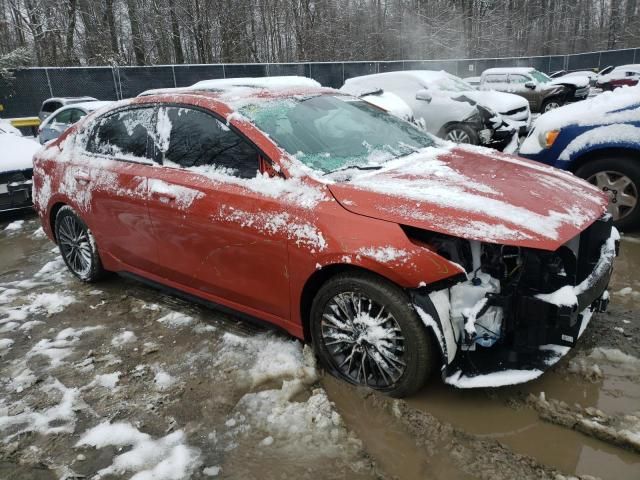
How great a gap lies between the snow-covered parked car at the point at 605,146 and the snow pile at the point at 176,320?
148 inches

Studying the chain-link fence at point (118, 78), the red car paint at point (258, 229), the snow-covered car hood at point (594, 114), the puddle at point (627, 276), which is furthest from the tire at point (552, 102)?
the red car paint at point (258, 229)

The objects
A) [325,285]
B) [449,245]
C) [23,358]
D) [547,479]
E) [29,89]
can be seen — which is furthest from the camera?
[29,89]

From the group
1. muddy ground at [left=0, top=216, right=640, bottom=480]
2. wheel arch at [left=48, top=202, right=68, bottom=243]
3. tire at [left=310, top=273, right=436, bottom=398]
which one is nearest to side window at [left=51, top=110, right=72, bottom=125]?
wheel arch at [left=48, top=202, right=68, bottom=243]

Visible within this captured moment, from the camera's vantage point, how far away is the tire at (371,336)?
2486 mm

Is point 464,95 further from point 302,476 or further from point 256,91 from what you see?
point 302,476

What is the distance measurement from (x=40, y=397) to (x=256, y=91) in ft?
8.03

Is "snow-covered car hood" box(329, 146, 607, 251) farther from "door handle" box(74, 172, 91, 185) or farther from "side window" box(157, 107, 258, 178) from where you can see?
"door handle" box(74, 172, 91, 185)

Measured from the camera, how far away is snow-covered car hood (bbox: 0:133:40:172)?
6.60 meters

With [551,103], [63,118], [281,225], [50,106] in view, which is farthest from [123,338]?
[551,103]

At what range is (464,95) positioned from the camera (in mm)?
9328

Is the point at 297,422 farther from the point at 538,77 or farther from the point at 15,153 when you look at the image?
the point at 538,77

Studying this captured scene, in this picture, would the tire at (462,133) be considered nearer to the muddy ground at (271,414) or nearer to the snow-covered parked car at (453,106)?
the snow-covered parked car at (453,106)

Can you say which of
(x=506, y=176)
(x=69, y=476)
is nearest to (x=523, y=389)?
(x=506, y=176)

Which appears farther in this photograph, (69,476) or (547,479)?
(69,476)
